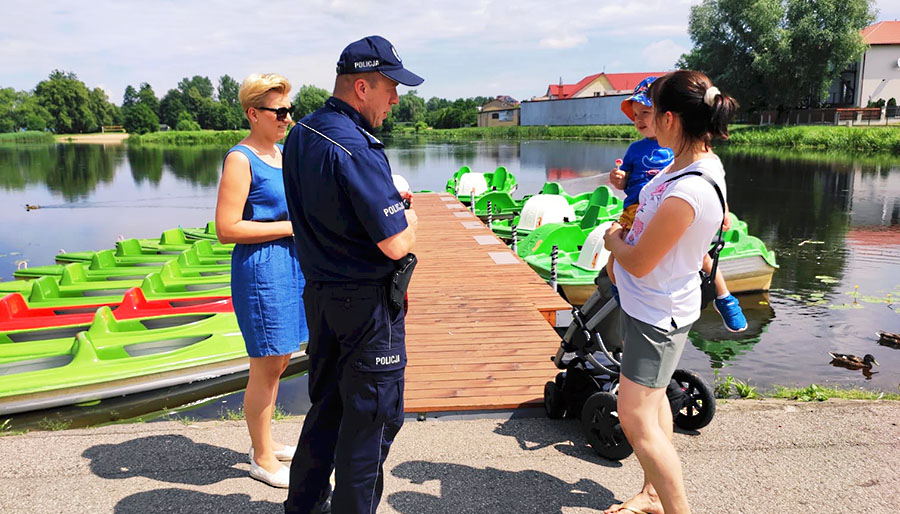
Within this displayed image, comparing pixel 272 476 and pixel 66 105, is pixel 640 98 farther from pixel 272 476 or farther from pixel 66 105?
pixel 66 105

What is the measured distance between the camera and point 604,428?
321 cm

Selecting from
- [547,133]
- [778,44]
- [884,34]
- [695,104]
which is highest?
[884,34]

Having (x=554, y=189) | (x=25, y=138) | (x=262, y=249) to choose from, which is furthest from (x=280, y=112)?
(x=25, y=138)

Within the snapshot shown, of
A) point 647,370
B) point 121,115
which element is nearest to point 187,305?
point 647,370

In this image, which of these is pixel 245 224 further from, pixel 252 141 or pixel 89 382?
pixel 89 382

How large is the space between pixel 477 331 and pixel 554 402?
218 centimetres

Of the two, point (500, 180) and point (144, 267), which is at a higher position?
point (500, 180)

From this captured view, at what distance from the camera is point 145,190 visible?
3167 centimetres

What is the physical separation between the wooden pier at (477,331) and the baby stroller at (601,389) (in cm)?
44

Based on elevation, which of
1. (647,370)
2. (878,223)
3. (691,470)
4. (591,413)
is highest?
(647,370)

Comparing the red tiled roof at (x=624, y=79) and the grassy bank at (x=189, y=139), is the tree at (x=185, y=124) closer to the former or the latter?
the grassy bank at (x=189, y=139)

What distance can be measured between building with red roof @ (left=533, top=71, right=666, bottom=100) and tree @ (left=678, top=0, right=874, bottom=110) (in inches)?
1653

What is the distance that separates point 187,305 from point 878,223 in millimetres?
18972

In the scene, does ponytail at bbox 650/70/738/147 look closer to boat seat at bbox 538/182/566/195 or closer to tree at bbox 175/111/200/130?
boat seat at bbox 538/182/566/195
